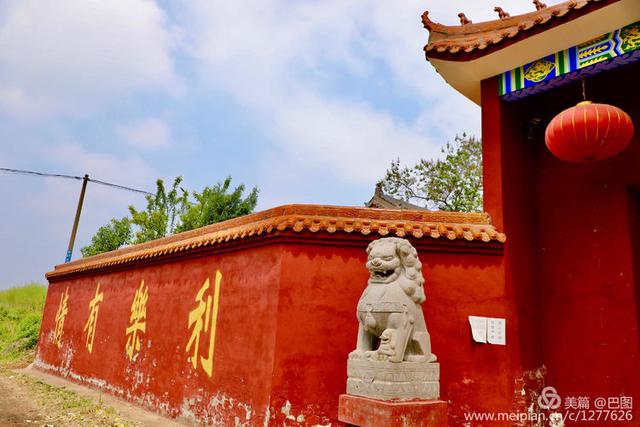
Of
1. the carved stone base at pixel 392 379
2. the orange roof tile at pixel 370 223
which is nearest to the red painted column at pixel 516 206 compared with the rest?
the orange roof tile at pixel 370 223

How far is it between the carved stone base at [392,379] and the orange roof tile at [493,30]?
11.0 feet

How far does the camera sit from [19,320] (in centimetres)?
1780

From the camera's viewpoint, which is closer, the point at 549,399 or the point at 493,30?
the point at 549,399

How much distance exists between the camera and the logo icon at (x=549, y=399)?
16.8 ft

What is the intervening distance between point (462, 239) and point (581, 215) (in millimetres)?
1417

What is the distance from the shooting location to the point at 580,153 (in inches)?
179

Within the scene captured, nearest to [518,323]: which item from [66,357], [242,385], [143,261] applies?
[242,385]

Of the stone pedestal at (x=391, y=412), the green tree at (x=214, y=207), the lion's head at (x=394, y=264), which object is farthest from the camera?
the green tree at (x=214, y=207)

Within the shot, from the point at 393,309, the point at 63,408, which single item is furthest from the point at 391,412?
the point at 63,408

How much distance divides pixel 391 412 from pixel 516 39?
12.6ft

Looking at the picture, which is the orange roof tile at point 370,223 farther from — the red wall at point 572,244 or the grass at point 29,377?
the grass at point 29,377

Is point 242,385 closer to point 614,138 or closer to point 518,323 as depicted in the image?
point 518,323

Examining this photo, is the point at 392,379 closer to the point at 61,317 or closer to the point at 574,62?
the point at 574,62

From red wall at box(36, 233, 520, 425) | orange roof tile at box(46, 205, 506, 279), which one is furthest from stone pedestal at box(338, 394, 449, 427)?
orange roof tile at box(46, 205, 506, 279)
